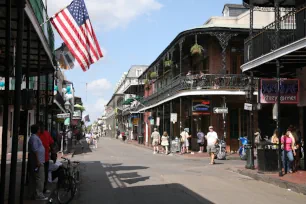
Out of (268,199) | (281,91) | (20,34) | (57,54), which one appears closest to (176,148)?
(281,91)

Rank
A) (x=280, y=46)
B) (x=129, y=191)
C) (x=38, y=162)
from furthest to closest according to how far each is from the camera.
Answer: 1. (x=280, y=46)
2. (x=129, y=191)
3. (x=38, y=162)

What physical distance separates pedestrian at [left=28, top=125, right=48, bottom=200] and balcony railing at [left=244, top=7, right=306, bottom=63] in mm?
8880

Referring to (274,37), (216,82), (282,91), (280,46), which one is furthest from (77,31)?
(216,82)

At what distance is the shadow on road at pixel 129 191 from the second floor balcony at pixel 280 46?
229 inches

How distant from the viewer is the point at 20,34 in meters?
6.69

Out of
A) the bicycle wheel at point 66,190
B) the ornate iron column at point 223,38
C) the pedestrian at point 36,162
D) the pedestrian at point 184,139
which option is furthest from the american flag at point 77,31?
the pedestrian at point 184,139

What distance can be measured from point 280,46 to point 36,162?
9.98 m

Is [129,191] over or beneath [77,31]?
beneath

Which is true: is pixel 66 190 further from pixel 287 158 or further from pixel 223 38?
pixel 223 38

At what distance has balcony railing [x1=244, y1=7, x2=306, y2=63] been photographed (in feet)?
45.0

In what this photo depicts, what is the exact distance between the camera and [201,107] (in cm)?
2758

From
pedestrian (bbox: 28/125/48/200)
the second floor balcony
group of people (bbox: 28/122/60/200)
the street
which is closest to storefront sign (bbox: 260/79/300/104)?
the second floor balcony

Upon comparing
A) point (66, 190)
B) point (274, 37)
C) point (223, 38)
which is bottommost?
point (66, 190)

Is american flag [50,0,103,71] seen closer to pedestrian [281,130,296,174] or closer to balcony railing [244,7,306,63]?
balcony railing [244,7,306,63]
